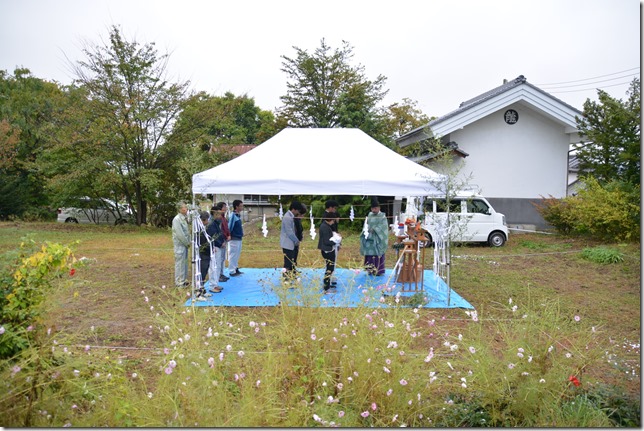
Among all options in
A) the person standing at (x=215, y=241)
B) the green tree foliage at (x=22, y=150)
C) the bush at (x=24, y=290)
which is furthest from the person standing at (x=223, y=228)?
the green tree foliage at (x=22, y=150)

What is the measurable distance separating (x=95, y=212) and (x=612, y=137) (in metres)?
20.0

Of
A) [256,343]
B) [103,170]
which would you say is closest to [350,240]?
[103,170]

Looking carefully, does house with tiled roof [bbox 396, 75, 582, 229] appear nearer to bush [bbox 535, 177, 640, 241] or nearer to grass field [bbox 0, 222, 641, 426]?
grass field [bbox 0, 222, 641, 426]

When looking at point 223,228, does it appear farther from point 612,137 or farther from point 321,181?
point 612,137

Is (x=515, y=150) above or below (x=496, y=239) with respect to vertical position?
above

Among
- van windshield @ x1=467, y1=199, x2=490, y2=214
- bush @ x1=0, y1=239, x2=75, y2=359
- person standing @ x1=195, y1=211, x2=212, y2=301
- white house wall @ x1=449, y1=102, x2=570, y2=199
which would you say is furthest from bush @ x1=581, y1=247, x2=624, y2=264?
bush @ x1=0, y1=239, x2=75, y2=359

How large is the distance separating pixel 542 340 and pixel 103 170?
16986 mm

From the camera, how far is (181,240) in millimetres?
7523

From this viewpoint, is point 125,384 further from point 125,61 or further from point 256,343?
point 125,61

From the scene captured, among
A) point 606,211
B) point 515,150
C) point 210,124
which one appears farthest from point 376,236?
point 210,124

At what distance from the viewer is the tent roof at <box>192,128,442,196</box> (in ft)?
25.1

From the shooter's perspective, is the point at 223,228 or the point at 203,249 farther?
the point at 223,228

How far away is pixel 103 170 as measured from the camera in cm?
1759

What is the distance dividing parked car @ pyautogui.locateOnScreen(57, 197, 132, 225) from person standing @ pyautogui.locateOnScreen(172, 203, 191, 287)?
45.8ft
